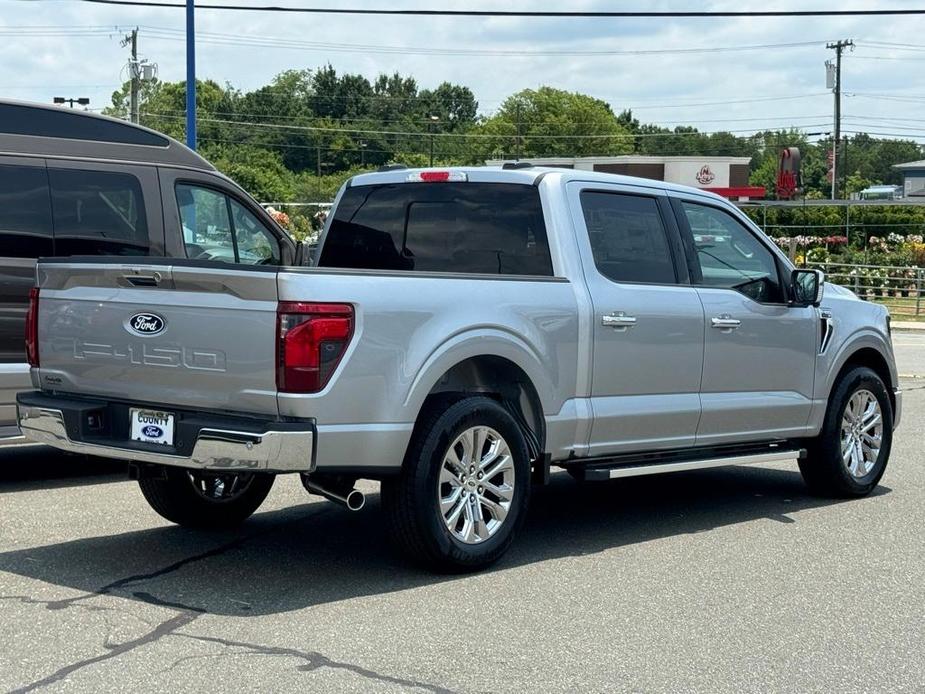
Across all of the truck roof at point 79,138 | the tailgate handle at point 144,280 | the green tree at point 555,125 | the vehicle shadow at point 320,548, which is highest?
the green tree at point 555,125

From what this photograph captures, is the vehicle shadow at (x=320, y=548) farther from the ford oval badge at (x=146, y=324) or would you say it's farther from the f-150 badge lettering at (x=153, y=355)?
the ford oval badge at (x=146, y=324)

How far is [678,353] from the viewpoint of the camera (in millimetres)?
7824

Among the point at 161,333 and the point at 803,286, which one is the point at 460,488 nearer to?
the point at 161,333

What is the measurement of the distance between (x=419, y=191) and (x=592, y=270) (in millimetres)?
1134

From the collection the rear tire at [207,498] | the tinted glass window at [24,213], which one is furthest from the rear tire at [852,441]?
the tinted glass window at [24,213]

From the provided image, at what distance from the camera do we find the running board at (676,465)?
24.3 ft

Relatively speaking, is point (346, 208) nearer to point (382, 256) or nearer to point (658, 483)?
point (382, 256)

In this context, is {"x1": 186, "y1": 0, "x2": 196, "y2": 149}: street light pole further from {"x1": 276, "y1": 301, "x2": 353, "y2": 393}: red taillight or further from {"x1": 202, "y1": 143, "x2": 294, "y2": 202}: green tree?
{"x1": 202, "y1": 143, "x2": 294, "y2": 202}: green tree

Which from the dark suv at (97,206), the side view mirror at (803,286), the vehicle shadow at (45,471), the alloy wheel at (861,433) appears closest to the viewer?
the side view mirror at (803,286)

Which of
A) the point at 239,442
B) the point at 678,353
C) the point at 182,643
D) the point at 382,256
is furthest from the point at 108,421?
the point at 678,353

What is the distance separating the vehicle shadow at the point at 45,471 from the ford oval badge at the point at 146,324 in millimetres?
2557

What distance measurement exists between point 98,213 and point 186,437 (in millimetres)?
3652

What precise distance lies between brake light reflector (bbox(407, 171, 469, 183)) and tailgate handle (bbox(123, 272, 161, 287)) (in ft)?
6.57

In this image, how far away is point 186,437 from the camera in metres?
6.16
